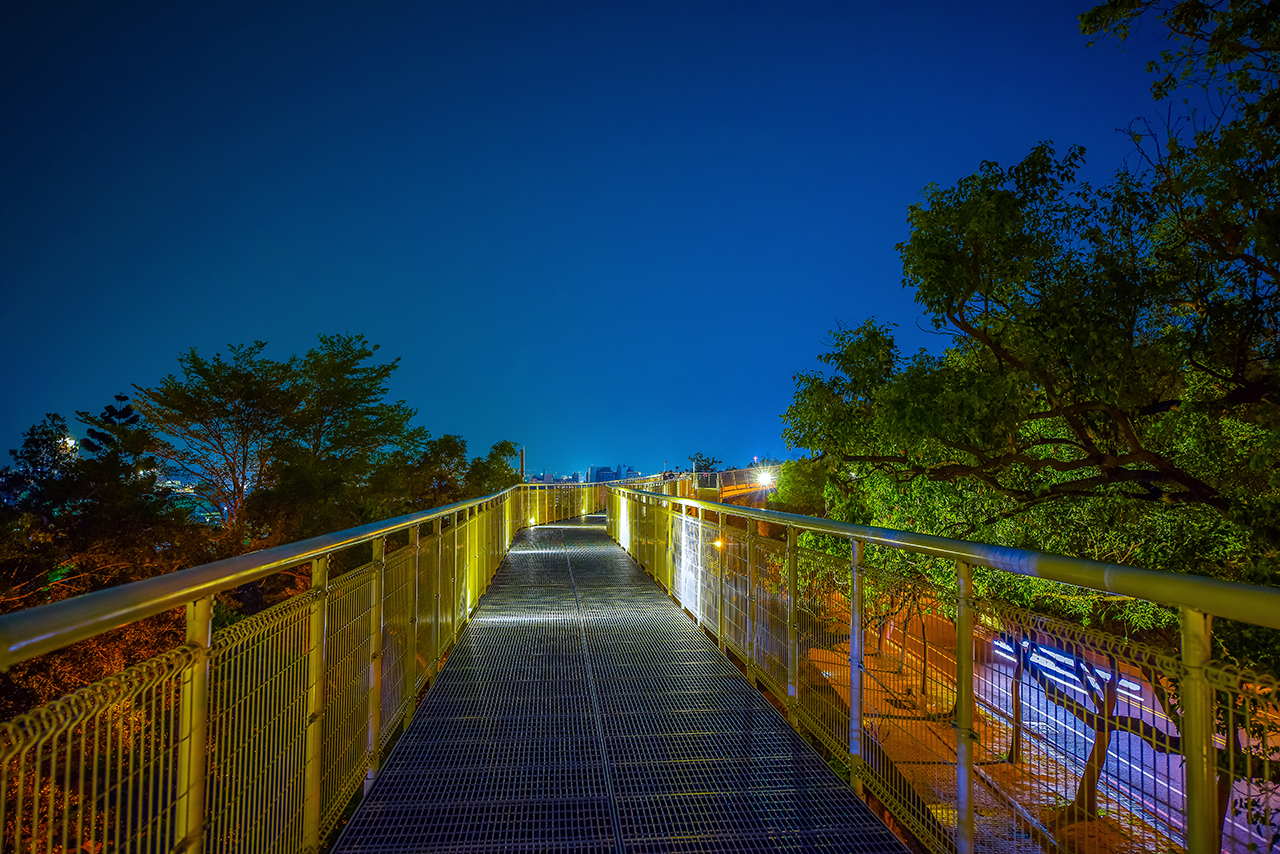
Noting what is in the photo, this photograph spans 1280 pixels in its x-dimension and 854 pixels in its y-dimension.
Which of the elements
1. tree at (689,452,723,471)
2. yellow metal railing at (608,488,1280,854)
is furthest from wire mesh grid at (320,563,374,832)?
tree at (689,452,723,471)

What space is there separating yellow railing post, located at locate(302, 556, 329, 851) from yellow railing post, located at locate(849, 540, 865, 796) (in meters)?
2.23

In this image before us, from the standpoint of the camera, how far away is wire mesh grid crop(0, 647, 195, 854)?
3.75ft

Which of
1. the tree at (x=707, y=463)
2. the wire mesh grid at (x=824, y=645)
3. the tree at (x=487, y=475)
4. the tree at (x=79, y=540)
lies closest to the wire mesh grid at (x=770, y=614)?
the wire mesh grid at (x=824, y=645)

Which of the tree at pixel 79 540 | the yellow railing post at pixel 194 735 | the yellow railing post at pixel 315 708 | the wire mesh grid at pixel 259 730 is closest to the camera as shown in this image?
the yellow railing post at pixel 194 735

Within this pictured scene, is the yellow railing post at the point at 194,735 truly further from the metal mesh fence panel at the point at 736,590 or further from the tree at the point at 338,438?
the tree at the point at 338,438

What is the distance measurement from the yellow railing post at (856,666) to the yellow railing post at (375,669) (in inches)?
88.9

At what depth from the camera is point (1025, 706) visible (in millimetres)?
2096

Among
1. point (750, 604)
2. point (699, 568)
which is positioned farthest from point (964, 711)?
point (699, 568)

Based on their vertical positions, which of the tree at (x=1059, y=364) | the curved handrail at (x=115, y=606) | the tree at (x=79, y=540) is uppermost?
the tree at (x=1059, y=364)

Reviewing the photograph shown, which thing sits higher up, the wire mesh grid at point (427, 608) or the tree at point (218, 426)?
the tree at point (218, 426)

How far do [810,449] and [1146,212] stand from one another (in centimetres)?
483

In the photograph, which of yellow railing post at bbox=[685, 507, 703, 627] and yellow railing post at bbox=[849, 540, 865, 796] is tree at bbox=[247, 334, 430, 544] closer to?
yellow railing post at bbox=[685, 507, 703, 627]

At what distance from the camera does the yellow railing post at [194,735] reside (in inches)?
66.9

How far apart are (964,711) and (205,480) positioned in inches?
1302
